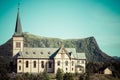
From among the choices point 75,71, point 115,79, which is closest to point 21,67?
point 75,71

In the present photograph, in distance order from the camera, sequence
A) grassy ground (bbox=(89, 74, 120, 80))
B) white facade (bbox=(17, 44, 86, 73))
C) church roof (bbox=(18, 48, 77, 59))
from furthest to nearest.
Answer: church roof (bbox=(18, 48, 77, 59))
white facade (bbox=(17, 44, 86, 73))
grassy ground (bbox=(89, 74, 120, 80))

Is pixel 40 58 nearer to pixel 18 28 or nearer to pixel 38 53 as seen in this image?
pixel 38 53

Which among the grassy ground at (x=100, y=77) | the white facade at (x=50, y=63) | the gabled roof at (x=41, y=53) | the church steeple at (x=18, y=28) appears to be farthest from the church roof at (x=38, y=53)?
the grassy ground at (x=100, y=77)

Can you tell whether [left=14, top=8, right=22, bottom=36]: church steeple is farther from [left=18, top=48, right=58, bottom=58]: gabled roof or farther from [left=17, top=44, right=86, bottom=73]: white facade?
[left=17, top=44, right=86, bottom=73]: white facade

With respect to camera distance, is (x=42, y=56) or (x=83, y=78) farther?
(x=42, y=56)

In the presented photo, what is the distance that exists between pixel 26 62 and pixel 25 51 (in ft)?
11.7

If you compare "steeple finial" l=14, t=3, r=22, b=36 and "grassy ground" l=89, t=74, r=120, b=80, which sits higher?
"steeple finial" l=14, t=3, r=22, b=36

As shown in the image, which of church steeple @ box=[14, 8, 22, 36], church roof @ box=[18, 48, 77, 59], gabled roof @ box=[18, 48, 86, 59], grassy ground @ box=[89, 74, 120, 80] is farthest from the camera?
church steeple @ box=[14, 8, 22, 36]

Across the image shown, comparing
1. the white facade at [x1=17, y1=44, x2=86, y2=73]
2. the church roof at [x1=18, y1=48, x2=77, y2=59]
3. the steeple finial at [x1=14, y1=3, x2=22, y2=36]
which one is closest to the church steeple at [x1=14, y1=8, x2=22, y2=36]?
the steeple finial at [x1=14, y1=3, x2=22, y2=36]

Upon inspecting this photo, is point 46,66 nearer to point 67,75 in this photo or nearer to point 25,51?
point 25,51

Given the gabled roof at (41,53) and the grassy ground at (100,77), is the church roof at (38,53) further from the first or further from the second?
the grassy ground at (100,77)

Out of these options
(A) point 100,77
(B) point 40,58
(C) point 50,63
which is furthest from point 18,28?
(A) point 100,77

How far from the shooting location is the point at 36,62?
311ft

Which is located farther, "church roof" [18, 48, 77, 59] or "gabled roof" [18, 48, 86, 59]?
"church roof" [18, 48, 77, 59]
